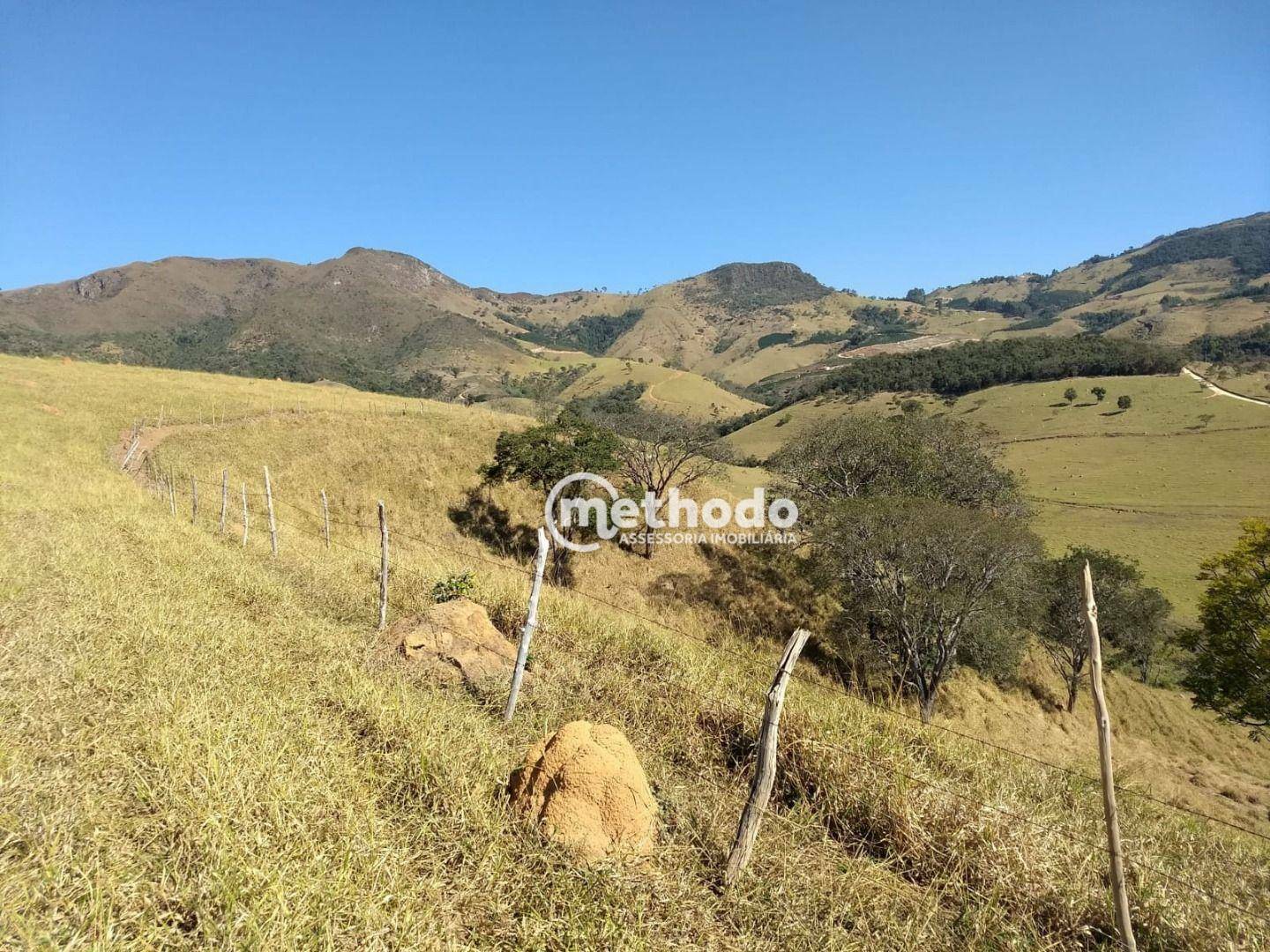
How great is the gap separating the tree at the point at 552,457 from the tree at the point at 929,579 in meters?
9.58

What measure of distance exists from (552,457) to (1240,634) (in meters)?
21.8

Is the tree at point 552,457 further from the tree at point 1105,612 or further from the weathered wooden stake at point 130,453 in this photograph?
the tree at point 1105,612

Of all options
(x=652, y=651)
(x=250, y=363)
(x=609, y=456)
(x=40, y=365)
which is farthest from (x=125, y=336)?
(x=652, y=651)

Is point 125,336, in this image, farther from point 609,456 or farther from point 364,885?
point 364,885

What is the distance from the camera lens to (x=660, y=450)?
26797mm

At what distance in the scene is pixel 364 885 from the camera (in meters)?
2.80

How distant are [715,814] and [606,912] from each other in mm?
1163

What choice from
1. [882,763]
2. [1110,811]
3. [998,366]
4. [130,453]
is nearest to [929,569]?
[882,763]

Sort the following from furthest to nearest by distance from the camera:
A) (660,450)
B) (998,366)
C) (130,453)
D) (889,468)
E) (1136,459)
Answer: (998,366) < (1136,459) < (660,450) < (889,468) < (130,453)

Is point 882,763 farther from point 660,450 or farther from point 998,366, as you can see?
point 998,366

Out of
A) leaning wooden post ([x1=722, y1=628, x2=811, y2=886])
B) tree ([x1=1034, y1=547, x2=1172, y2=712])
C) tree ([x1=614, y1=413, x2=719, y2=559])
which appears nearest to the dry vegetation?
leaning wooden post ([x1=722, y1=628, x2=811, y2=886])

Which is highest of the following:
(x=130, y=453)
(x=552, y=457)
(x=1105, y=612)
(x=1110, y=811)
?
(x=130, y=453)

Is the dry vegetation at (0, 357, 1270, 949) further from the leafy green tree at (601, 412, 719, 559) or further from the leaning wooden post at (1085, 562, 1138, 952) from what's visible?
the leafy green tree at (601, 412, 719, 559)

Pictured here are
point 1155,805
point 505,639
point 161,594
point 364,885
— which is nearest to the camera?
point 364,885
